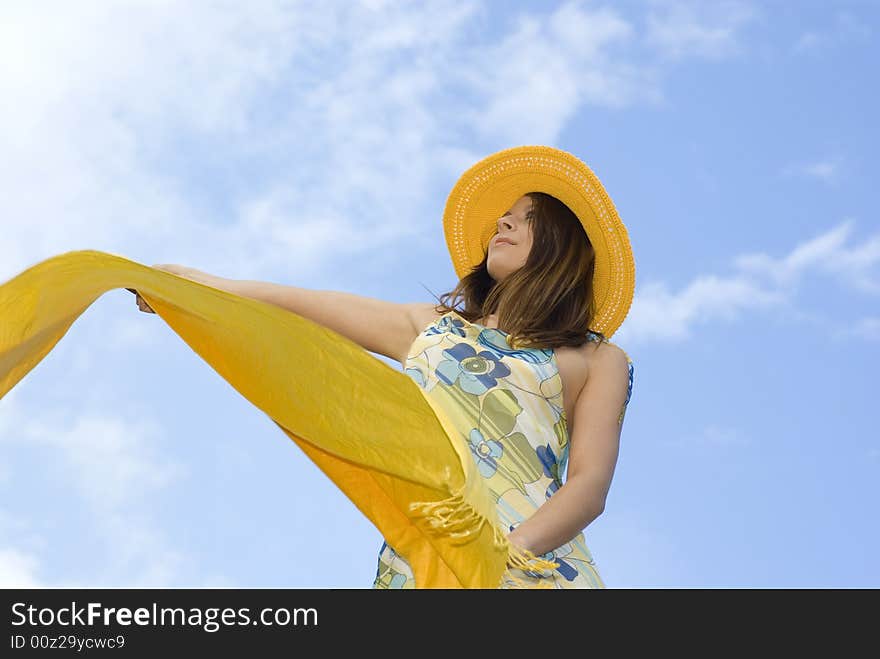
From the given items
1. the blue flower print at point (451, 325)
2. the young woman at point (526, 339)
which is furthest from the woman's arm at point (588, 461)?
the blue flower print at point (451, 325)

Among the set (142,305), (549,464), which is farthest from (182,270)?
(549,464)

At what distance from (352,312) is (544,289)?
1.70 feet

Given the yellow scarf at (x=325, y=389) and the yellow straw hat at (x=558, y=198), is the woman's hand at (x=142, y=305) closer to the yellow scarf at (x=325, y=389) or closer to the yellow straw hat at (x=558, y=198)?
the yellow scarf at (x=325, y=389)

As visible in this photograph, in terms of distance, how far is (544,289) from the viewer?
359 cm

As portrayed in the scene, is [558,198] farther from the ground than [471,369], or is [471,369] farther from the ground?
[558,198]

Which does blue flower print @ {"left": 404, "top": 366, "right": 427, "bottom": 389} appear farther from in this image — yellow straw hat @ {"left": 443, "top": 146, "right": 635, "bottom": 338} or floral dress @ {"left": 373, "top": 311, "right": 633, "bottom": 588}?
yellow straw hat @ {"left": 443, "top": 146, "right": 635, "bottom": 338}

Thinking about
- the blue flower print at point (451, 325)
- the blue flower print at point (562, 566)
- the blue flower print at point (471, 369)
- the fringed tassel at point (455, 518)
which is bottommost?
the fringed tassel at point (455, 518)

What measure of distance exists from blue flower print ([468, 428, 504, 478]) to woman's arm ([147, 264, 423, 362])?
435mm

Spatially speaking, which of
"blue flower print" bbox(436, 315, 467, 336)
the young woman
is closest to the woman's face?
the young woman

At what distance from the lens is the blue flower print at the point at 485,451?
3.22 meters

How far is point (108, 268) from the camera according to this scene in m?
2.78

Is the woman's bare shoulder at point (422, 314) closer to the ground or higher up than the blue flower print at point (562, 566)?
higher up

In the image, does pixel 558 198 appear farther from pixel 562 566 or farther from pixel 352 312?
pixel 562 566
